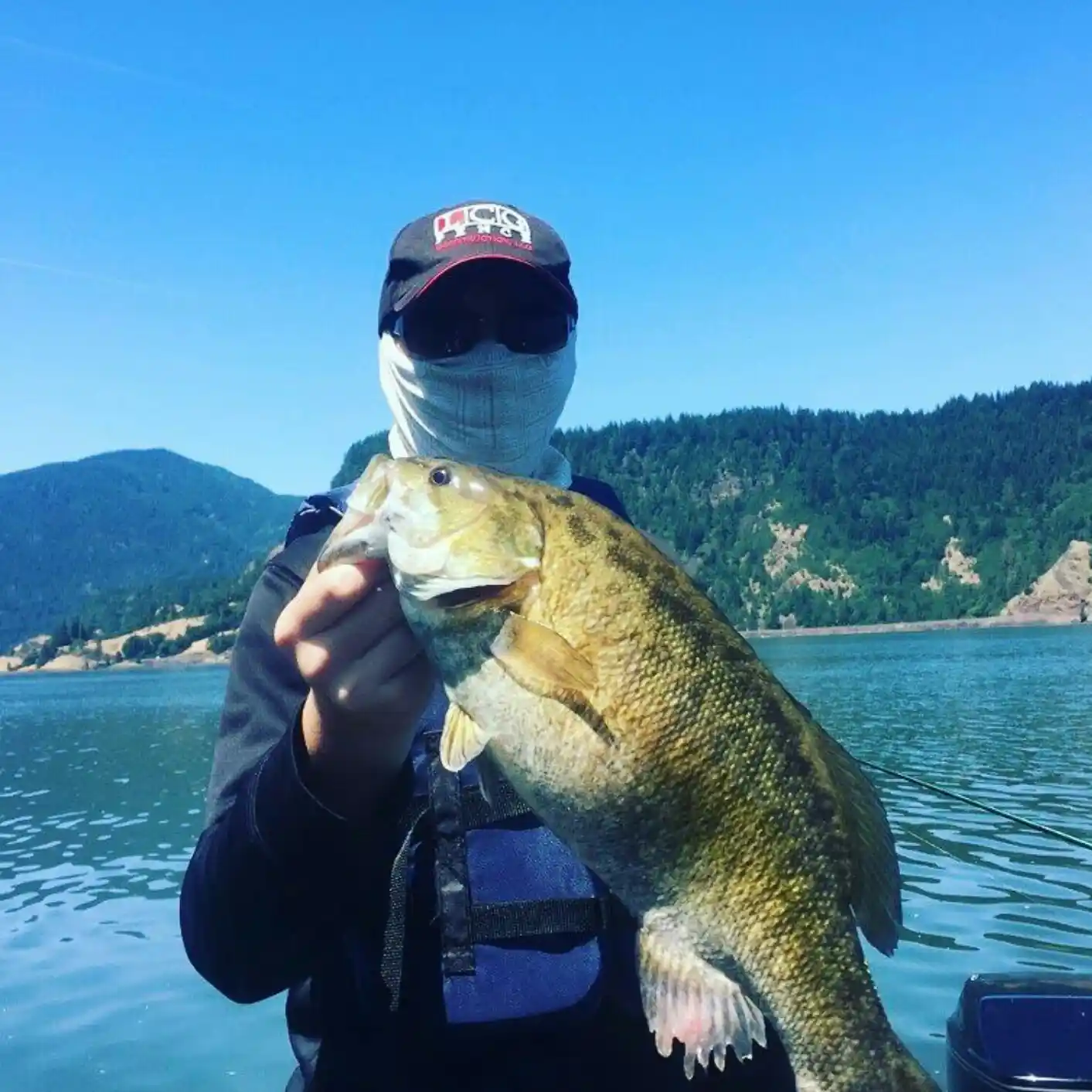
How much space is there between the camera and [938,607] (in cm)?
16200

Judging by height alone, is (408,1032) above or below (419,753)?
below

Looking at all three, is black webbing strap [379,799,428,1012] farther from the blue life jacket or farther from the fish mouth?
the fish mouth

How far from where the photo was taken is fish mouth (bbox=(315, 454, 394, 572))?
254 cm

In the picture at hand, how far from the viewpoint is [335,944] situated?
3.00 metres

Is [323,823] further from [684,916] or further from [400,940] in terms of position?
[684,916]

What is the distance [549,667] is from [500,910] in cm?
98

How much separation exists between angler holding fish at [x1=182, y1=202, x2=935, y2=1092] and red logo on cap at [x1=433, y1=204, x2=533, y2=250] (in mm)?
1120

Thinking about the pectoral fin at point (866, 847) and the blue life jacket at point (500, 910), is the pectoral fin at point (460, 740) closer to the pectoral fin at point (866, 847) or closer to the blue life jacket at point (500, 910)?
the blue life jacket at point (500, 910)

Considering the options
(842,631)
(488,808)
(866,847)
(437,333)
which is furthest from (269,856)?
(842,631)

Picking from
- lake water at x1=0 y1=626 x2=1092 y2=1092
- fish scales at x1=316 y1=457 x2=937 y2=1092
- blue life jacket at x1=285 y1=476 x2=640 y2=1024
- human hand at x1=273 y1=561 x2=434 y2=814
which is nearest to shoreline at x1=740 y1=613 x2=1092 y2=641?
lake water at x1=0 y1=626 x2=1092 y2=1092

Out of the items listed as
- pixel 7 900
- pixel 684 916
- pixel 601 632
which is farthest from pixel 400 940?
pixel 7 900

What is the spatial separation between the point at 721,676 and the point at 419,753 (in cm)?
107

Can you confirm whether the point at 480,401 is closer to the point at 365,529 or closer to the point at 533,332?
the point at 533,332

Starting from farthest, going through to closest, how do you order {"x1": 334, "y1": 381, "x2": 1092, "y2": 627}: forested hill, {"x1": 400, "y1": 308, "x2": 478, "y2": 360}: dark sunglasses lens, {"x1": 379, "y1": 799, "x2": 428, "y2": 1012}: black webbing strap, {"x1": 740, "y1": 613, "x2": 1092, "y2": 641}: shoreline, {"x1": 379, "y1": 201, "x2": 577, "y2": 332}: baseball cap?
{"x1": 334, "y1": 381, "x2": 1092, "y2": 627}: forested hill
{"x1": 740, "y1": 613, "x2": 1092, "y2": 641}: shoreline
{"x1": 400, "y1": 308, "x2": 478, "y2": 360}: dark sunglasses lens
{"x1": 379, "y1": 201, "x2": 577, "y2": 332}: baseball cap
{"x1": 379, "y1": 799, "x2": 428, "y2": 1012}: black webbing strap
